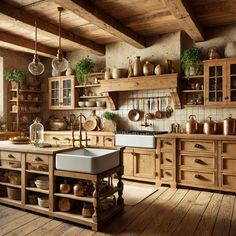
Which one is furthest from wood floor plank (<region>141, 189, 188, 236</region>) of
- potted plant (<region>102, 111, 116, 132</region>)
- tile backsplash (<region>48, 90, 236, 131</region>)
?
potted plant (<region>102, 111, 116, 132</region>)

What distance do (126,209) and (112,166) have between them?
69 centimetres

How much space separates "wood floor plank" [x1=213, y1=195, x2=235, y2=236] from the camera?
2.59 metres

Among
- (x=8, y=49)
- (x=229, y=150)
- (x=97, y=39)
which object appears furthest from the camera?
(x=8, y=49)

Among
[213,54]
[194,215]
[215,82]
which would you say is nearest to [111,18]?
[213,54]

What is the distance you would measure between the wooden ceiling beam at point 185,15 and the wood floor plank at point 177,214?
2.47m

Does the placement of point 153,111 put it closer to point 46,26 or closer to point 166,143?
point 166,143

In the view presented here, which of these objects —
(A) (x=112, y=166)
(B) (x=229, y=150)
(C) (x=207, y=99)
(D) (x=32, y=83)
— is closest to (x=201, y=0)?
(C) (x=207, y=99)

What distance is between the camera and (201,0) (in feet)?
10.8

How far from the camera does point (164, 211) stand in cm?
314

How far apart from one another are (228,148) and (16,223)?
9.88 ft

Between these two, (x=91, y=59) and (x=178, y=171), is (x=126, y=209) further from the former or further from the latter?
(x=91, y=59)

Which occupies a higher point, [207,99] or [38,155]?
[207,99]

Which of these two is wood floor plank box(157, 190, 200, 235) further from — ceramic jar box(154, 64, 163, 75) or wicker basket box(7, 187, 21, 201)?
ceramic jar box(154, 64, 163, 75)

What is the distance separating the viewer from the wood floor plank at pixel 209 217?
2.59m
